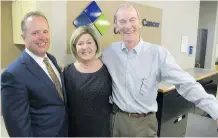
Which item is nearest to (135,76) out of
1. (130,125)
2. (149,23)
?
(130,125)

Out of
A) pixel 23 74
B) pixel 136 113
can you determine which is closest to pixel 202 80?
pixel 136 113

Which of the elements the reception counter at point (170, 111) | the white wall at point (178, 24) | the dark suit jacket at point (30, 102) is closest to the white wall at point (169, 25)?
the white wall at point (178, 24)

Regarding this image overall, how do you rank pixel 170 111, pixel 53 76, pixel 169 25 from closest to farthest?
pixel 53 76
pixel 170 111
pixel 169 25

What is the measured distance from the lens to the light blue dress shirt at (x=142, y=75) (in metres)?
1.46

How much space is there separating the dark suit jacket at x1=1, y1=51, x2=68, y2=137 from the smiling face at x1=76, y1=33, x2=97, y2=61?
32 cm

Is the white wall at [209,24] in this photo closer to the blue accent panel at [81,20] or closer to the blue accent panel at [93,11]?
the blue accent panel at [93,11]

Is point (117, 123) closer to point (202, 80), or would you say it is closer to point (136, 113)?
point (136, 113)

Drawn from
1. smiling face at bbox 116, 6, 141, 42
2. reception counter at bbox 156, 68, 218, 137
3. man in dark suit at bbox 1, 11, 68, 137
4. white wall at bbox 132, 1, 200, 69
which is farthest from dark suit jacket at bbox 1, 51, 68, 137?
white wall at bbox 132, 1, 200, 69

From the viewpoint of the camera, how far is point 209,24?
5.00 meters

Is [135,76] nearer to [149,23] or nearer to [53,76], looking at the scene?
[53,76]

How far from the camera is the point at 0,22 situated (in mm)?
2102

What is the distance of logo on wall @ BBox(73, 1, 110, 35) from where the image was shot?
202 cm

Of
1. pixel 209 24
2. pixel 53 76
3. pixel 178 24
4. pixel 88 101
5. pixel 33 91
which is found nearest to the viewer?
pixel 33 91

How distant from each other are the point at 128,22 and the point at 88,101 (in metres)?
0.60
